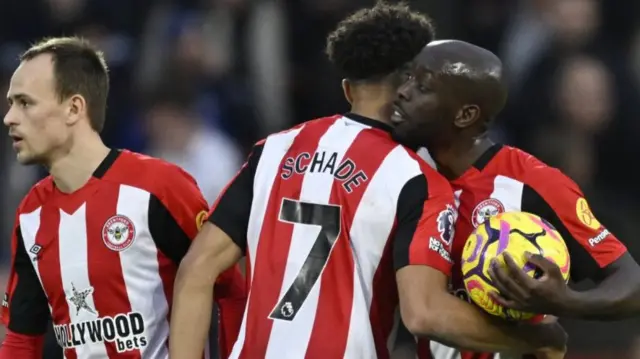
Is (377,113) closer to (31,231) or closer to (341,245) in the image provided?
(341,245)

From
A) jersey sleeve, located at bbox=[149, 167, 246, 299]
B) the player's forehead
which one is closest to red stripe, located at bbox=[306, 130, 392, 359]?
jersey sleeve, located at bbox=[149, 167, 246, 299]

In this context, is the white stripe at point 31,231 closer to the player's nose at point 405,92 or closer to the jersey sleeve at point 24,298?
the jersey sleeve at point 24,298

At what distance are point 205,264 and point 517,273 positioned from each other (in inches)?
43.9

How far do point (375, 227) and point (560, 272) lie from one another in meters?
0.63

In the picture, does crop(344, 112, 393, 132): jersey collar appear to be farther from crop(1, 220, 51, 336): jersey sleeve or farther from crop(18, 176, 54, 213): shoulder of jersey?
crop(1, 220, 51, 336): jersey sleeve

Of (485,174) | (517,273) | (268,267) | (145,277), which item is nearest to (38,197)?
(145,277)

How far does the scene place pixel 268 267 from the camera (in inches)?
191

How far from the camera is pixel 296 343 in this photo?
15.6 feet

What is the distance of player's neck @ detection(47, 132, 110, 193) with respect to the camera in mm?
5430

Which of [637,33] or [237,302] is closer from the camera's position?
[237,302]

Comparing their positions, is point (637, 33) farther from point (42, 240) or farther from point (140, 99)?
point (42, 240)

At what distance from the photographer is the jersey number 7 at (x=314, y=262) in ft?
15.7

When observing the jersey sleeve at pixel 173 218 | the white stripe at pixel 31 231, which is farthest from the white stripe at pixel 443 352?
the white stripe at pixel 31 231

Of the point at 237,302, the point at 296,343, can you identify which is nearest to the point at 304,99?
the point at 237,302
